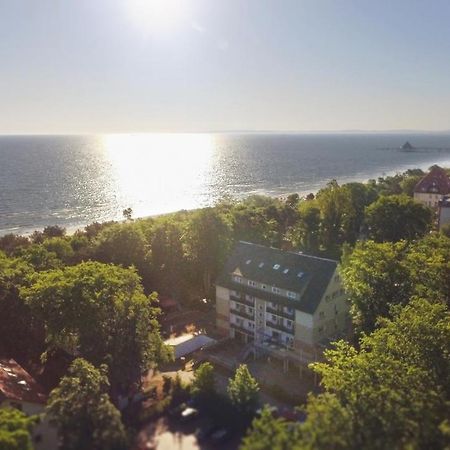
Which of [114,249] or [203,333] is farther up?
[114,249]

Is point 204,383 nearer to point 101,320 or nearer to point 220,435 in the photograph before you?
point 220,435

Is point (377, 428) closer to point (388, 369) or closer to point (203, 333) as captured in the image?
point (388, 369)

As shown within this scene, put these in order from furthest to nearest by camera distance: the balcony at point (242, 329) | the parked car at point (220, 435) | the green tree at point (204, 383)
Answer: the balcony at point (242, 329) → the green tree at point (204, 383) → the parked car at point (220, 435)

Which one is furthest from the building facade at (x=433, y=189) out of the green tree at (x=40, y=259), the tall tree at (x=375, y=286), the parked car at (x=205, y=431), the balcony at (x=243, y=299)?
the parked car at (x=205, y=431)

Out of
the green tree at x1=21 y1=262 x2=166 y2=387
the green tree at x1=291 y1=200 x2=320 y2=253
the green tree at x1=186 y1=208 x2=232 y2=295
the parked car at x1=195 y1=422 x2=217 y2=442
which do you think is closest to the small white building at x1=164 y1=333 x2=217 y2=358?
the green tree at x1=21 y1=262 x2=166 y2=387

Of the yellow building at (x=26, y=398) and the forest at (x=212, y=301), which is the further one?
the yellow building at (x=26, y=398)

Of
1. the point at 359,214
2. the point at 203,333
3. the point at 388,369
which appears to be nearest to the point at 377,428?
the point at 388,369

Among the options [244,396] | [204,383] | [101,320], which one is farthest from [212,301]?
[244,396]

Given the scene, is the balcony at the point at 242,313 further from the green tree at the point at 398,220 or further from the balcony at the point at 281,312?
the green tree at the point at 398,220
